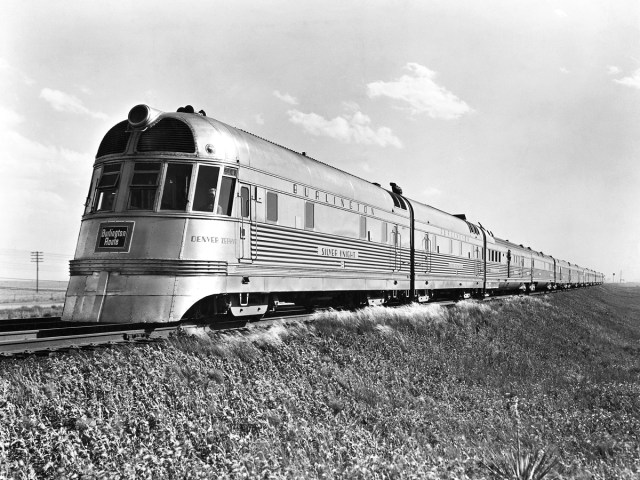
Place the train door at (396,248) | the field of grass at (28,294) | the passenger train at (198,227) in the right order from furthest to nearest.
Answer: the field of grass at (28,294)
the train door at (396,248)
the passenger train at (198,227)

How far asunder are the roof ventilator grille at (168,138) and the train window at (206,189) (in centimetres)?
46

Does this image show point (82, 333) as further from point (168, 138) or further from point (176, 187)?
point (168, 138)

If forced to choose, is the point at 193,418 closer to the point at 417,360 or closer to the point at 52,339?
the point at 52,339

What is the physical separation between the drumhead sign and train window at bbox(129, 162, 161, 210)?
0.42m

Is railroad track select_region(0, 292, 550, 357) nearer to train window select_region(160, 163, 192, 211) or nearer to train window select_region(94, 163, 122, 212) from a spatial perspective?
train window select_region(160, 163, 192, 211)

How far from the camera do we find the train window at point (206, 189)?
977 cm

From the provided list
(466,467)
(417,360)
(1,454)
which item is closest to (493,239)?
(417,360)

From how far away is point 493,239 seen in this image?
114ft

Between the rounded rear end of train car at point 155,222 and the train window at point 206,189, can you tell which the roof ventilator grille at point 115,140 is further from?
the train window at point 206,189

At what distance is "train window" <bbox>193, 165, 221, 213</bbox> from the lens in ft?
32.1

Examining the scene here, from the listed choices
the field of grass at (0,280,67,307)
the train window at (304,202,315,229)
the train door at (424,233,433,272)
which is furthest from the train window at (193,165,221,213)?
the field of grass at (0,280,67,307)

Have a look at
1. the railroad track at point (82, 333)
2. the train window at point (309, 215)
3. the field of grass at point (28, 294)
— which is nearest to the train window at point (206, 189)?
the railroad track at point (82, 333)

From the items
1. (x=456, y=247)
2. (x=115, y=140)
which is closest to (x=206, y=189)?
(x=115, y=140)

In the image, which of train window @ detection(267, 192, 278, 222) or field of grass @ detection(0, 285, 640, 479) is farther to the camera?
train window @ detection(267, 192, 278, 222)
